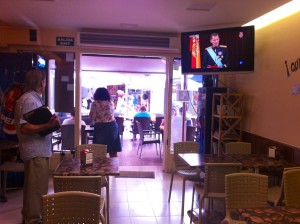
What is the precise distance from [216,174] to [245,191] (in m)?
0.59

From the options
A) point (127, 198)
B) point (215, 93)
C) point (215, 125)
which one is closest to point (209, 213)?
Result: point (127, 198)

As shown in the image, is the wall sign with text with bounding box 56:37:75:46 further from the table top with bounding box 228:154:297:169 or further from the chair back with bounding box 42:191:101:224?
the chair back with bounding box 42:191:101:224

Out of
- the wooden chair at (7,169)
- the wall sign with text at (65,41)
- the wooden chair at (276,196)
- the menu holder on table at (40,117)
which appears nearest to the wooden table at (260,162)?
the wooden chair at (276,196)

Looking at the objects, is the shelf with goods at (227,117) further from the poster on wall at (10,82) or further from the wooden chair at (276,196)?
the poster on wall at (10,82)

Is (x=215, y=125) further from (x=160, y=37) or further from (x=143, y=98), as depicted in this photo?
(x=143, y=98)

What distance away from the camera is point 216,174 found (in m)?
2.95

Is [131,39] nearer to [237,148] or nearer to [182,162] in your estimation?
[182,162]

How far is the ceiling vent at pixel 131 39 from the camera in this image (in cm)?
516

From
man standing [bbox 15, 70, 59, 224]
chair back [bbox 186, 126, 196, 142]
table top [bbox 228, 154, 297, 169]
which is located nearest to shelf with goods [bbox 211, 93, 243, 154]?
table top [bbox 228, 154, 297, 169]

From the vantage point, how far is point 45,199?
1.90m

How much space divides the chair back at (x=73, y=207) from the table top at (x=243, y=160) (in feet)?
4.62

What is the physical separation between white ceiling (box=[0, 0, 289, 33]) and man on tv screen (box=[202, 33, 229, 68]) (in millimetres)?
343

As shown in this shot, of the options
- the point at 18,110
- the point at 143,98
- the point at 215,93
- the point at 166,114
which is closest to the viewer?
the point at 18,110

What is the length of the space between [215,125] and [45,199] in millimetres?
3430
